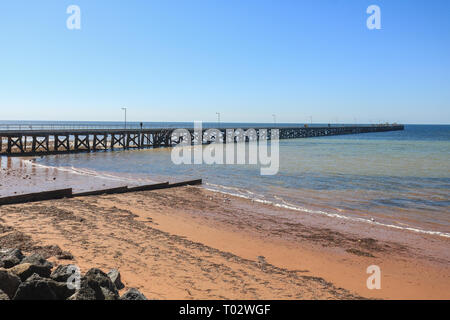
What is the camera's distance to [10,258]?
6207 mm

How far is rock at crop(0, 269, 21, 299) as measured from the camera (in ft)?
16.3

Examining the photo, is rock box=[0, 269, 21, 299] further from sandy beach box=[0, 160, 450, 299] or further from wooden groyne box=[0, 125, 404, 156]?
wooden groyne box=[0, 125, 404, 156]

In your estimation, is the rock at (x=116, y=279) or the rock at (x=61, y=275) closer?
the rock at (x=61, y=275)

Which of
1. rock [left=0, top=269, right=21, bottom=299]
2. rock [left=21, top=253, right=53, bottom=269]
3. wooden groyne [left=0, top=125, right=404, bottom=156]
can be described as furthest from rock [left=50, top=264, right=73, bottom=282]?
wooden groyne [left=0, top=125, right=404, bottom=156]

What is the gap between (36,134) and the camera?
35.9 m

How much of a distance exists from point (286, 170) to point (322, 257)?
59.1ft

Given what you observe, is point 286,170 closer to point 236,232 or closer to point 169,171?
point 169,171

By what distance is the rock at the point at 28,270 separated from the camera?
5480 mm

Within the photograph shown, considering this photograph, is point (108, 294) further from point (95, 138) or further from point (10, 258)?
point (95, 138)

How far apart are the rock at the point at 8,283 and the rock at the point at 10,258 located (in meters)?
1.21

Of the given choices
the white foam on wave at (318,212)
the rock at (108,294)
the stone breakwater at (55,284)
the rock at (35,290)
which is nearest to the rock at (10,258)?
the stone breakwater at (55,284)

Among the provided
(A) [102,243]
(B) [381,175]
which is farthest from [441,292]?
(B) [381,175]

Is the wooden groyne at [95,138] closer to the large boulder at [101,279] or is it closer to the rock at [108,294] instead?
the large boulder at [101,279]

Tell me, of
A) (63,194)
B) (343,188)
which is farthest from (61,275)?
(343,188)
